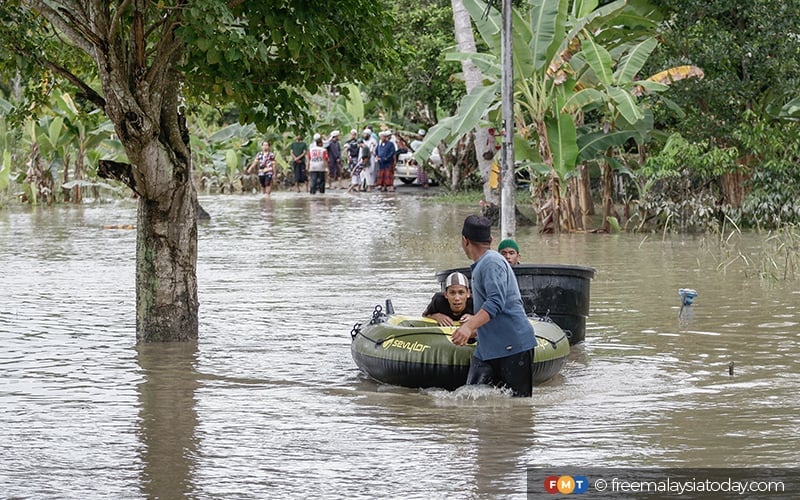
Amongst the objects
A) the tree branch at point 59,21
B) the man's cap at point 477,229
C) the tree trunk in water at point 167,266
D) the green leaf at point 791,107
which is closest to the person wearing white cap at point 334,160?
the green leaf at point 791,107

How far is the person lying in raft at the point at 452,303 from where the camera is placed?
11.0 m

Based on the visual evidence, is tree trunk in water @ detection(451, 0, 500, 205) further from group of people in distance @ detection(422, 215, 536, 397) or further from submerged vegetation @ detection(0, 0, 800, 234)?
group of people in distance @ detection(422, 215, 536, 397)

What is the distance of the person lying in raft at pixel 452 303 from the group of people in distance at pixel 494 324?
2.60 ft

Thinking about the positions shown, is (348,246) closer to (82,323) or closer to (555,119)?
(555,119)

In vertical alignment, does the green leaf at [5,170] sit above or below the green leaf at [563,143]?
below

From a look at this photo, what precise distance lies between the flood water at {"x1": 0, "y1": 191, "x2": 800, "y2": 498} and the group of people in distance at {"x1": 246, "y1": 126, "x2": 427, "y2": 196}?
18875 mm

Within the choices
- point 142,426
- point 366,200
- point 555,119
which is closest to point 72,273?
point 555,119

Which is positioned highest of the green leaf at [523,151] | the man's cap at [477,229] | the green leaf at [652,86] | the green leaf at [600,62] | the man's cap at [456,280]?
the green leaf at [600,62]

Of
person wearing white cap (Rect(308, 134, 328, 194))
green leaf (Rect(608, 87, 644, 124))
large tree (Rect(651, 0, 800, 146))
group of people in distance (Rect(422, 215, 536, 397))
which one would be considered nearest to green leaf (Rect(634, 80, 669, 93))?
green leaf (Rect(608, 87, 644, 124))

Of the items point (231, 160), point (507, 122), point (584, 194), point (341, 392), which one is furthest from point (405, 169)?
point (341, 392)

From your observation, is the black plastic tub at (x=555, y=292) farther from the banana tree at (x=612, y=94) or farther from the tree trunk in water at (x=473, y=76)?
the tree trunk in water at (x=473, y=76)

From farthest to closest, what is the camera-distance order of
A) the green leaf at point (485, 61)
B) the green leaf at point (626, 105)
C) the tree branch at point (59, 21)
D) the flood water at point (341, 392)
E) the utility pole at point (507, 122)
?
1. the green leaf at point (485, 61)
2. the green leaf at point (626, 105)
3. the utility pole at point (507, 122)
4. the tree branch at point (59, 21)
5. the flood water at point (341, 392)

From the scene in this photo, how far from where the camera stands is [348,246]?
23.1m

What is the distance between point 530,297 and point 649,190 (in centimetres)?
1264
